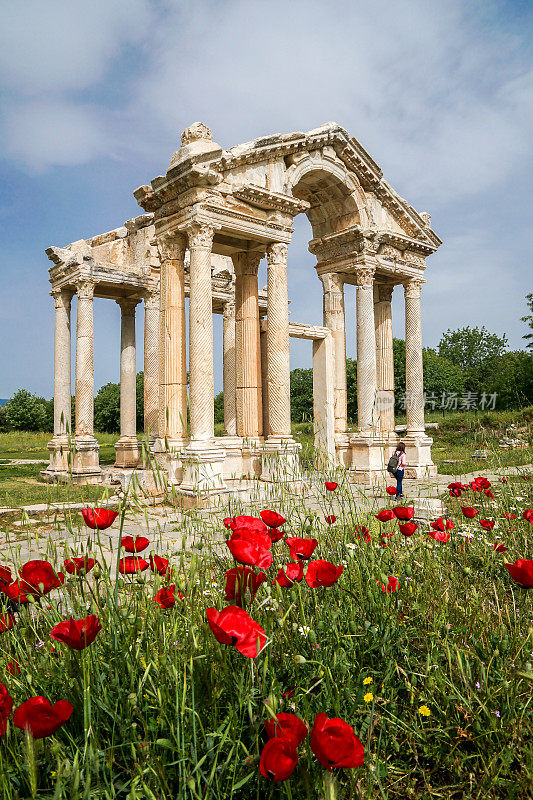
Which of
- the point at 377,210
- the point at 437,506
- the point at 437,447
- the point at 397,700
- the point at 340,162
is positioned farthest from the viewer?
the point at 437,447

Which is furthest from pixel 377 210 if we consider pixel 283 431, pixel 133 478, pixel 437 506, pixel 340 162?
pixel 133 478

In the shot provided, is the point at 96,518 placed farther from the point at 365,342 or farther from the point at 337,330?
the point at 337,330

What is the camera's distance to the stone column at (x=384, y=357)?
61.8 ft

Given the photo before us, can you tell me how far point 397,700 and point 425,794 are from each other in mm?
692

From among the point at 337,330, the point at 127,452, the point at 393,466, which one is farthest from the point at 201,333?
the point at 127,452

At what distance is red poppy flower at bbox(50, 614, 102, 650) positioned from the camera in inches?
76.2

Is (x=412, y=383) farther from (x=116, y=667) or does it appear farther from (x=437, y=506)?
(x=116, y=667)

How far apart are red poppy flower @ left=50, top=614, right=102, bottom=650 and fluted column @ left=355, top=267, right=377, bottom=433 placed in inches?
628

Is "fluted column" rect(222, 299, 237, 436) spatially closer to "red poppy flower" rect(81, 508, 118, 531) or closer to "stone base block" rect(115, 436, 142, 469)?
"stone base block" rect(115, 436, 142, 469)

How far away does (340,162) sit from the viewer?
16719mm

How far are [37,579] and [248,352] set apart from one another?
12642 millimetres

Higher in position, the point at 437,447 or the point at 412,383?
the point at 412,383

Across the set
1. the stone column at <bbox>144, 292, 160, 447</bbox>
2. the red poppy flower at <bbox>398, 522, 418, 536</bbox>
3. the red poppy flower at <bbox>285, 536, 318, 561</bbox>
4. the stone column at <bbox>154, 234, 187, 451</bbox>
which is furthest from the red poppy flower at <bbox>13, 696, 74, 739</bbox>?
the stone column at <bbox>144, 292, 160, 447</bbox>

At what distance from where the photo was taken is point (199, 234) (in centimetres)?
1275
